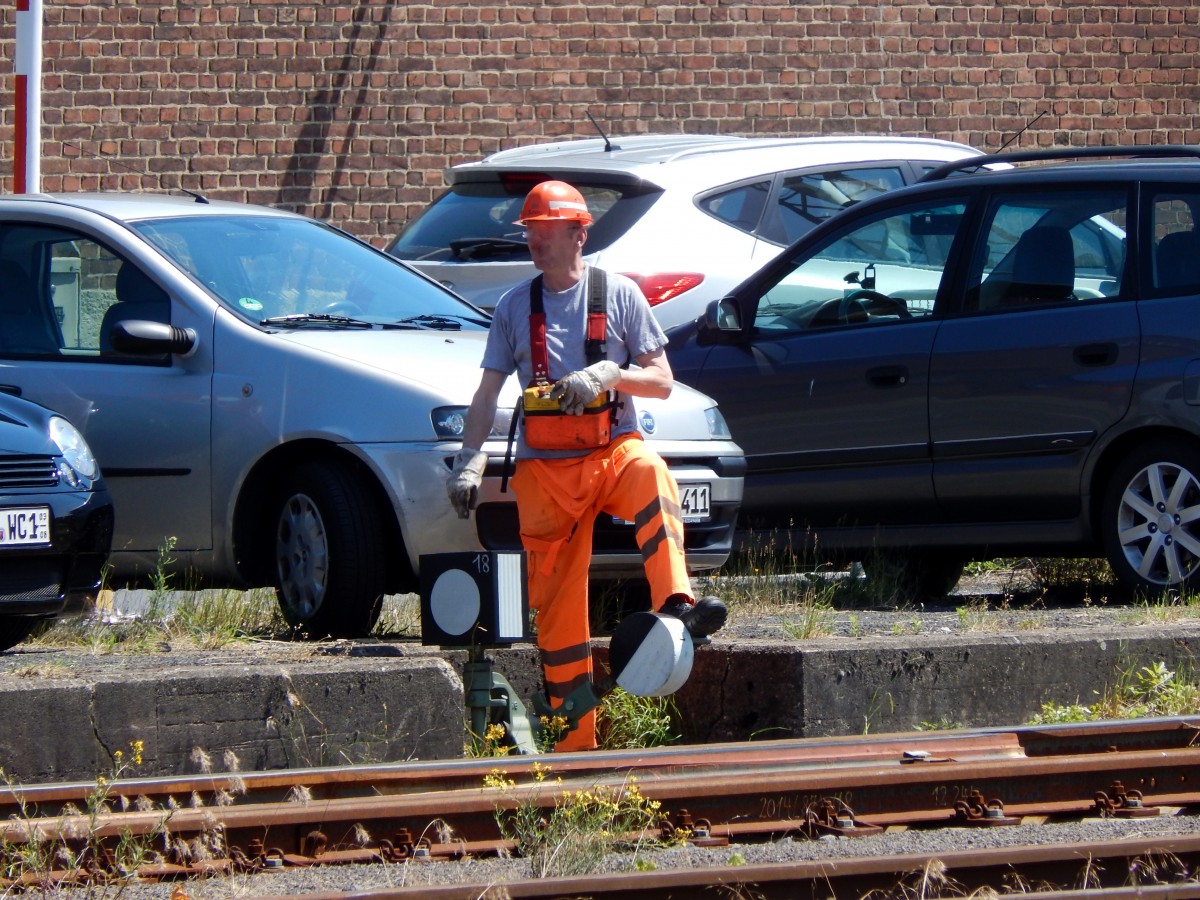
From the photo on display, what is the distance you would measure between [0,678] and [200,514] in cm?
144

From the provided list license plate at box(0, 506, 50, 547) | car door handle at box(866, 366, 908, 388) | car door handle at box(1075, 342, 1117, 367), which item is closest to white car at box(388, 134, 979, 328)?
car door handle at box(866, 366, 908, 388)

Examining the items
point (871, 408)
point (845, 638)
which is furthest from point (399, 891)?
point (871, 408)

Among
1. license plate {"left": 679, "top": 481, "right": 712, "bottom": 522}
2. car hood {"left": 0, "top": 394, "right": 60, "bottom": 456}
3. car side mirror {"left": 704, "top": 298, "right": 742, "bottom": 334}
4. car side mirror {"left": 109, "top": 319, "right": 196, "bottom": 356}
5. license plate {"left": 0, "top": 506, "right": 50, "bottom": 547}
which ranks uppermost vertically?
car side mirror {"left": 704, "top": 298, "right": 742, "bottom": 334}

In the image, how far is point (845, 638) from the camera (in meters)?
6.27

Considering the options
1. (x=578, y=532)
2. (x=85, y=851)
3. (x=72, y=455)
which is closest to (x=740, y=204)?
(x=578, y=532)

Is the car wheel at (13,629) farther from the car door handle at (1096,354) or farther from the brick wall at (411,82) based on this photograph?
the brick wall at (411,82)

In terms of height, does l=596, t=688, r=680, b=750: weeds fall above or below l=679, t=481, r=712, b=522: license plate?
below

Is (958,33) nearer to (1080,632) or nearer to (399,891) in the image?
(1080,632)

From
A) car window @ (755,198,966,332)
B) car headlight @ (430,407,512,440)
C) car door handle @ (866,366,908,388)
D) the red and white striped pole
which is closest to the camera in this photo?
car headlight @ (430,407,512,440)

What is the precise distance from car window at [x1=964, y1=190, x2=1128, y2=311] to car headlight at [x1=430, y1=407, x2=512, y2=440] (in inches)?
95.3

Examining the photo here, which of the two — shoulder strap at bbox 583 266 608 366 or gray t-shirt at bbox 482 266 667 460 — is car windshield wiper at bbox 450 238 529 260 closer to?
gray t-shirt at bbox 482 266 667 460

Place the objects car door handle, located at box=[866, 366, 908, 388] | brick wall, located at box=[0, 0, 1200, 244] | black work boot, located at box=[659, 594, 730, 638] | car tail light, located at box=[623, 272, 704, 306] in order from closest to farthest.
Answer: black work boot, located at box=[659, 594, 730, 638] < car door handle, located at box=[866, 366, 908, 388] < car tail light, located at box=[623, 272, 704, 306] < brick wall, located at box=[0, 0, 1200, 244]

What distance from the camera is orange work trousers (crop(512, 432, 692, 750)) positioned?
5.58 m

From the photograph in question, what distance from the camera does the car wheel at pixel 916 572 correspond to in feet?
26.1
